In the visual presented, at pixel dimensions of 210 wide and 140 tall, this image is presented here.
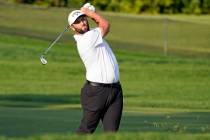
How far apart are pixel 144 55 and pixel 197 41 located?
3868 mm

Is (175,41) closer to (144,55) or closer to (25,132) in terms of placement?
(144,55)

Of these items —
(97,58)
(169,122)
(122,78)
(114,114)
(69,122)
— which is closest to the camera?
(97,58)

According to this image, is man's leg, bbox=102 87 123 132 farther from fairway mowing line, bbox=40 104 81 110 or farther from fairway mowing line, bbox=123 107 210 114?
fairway mowing line, bbox=40 104 81 110

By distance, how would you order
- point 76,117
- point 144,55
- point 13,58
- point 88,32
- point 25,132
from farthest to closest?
point 144,55
point 13,58
point 76,117
point 25,132
point 88,32

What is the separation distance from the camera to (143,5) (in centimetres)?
5138

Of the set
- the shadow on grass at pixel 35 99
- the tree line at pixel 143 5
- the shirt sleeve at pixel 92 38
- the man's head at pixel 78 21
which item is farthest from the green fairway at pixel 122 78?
the man's head at pixel 78 21

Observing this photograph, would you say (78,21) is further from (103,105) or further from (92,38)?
(103,105)

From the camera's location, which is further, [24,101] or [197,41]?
[197,41]

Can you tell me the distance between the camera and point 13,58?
33.7 metres

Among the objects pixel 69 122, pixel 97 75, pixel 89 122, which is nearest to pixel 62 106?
pixel 69 122

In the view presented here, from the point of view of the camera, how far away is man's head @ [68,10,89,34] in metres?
11.6

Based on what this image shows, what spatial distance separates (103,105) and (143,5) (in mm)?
39741

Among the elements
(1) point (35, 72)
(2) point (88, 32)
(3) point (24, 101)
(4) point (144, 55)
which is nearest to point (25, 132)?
(2) point (88, 32)

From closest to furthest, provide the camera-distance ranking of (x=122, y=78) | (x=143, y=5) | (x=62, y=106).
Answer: (x=62, y=106), (x=122, y=78), (x=143, y=5)
